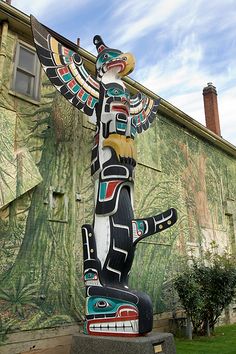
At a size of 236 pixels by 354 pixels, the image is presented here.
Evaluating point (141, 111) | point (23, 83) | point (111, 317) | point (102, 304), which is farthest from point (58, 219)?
point (141, 111)

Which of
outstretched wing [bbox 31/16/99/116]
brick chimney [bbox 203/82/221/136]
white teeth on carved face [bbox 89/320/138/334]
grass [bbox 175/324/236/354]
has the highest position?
brick chimney [bbox 203/82/221/136]

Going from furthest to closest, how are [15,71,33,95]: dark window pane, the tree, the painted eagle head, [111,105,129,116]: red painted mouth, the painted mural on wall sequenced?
1. the tree
2. [15,71,33,95]: dark window pane
3. the painted eagle head
4. the painted mural on wall
5. [111,105,129,116]: red painted mouth

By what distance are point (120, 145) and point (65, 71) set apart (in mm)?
2124

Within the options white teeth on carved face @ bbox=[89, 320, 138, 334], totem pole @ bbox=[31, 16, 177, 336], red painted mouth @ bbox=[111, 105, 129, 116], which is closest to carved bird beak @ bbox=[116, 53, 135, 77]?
totem pole @ bbox=[31, 16, 177, 336]

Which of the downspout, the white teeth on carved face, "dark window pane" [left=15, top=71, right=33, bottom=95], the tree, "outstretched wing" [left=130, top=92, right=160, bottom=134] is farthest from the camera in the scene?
the tree

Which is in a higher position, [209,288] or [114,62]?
[114,62]

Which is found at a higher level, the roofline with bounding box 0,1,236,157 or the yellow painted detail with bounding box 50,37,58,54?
the roofline with bounding box 0,1,236,157

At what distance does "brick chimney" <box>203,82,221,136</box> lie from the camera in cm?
1659

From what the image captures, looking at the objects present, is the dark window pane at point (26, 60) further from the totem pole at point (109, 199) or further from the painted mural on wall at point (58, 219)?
the totem pole at point (109, 199)

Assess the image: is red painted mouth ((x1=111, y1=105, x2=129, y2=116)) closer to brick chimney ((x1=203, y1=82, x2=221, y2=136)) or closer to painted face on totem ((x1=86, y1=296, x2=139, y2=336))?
painted face on totem ((x1=86, y1=296, x2=139, y2=336))

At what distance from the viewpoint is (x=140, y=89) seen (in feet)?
38.0

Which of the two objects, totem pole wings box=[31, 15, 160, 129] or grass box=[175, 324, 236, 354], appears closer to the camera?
totem pole wings box=[31, 15, 160, 129]

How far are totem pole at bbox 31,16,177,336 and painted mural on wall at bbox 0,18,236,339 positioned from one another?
128 centimetres

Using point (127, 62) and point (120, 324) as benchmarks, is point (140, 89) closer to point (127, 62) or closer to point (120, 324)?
point (127, 62)
